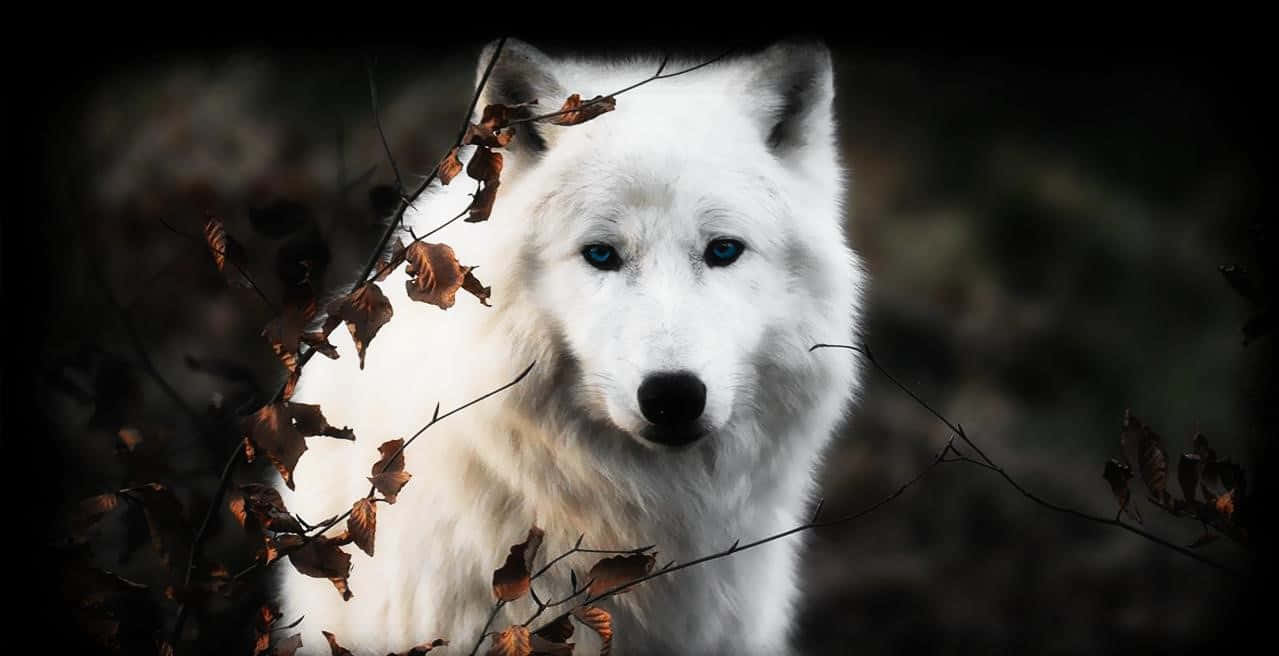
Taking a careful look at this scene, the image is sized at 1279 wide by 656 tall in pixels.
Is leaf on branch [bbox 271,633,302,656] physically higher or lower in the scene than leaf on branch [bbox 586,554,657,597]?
lower

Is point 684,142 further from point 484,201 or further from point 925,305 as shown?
point 925,305

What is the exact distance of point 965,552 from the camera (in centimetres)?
442

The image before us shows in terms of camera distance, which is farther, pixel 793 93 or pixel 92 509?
pixel 793 93

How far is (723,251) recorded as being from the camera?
2361mm

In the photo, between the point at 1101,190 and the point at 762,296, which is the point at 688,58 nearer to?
the point at 762,296

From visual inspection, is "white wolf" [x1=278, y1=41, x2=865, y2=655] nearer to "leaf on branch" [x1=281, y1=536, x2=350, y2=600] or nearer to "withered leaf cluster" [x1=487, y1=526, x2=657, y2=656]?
"withered leaf cluster" [x1=487, y1=526, x2=657, y2=656]

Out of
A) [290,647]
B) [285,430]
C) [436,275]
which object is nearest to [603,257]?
[436,275]

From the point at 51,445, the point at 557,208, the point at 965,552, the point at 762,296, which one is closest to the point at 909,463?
the point at 965,552

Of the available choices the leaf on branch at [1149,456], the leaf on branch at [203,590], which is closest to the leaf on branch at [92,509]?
the leaf on branch at [203,590]

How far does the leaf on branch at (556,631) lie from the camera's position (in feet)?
7.34

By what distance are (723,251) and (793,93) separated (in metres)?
0.43

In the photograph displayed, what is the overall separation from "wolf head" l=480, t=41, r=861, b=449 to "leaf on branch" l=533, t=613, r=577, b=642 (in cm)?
40

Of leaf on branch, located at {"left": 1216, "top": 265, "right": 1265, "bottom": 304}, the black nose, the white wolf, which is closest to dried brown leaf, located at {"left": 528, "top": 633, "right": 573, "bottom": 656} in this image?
the white wolf

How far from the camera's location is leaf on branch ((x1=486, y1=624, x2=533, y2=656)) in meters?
2.20
